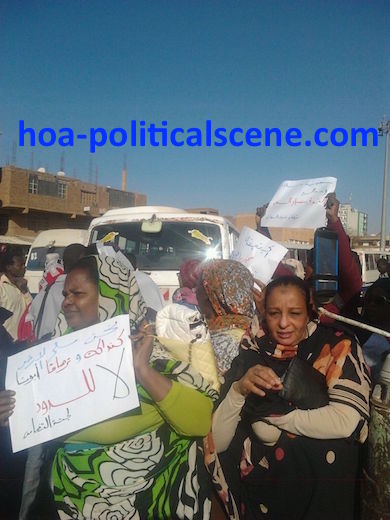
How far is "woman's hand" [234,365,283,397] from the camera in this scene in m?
1.52

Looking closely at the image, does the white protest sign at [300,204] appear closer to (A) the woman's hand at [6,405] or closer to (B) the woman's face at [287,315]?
(B) the woman's face at [287,315]

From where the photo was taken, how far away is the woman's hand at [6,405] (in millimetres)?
1600

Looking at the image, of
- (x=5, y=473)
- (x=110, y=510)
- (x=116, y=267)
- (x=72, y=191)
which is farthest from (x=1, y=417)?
(x=72, y=191)

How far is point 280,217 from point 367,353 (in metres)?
1.76

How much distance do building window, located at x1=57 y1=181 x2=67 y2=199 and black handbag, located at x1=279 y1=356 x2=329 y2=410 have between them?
3180 centimetres

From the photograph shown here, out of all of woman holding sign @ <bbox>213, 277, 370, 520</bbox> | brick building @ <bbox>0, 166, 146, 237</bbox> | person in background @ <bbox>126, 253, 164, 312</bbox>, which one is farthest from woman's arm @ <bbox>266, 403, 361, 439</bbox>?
brick building @ <bbox>0, 166, 146, 237</bbox>

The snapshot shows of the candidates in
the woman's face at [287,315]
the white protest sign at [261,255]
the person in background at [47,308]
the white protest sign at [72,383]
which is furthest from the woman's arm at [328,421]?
the person in background at [47,308]

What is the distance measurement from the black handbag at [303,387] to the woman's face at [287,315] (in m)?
0.18

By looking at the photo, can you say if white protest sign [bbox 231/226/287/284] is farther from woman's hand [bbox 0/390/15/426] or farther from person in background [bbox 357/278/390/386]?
woman's hand [bbox 0/390/15/426]

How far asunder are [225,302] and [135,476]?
0.91 m

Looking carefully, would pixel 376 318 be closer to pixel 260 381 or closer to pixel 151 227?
pixel 260 381

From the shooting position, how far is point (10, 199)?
27.0 meters

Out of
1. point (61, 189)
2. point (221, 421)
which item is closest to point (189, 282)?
point (221, 421)

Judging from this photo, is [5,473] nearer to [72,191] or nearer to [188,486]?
[188,486]
